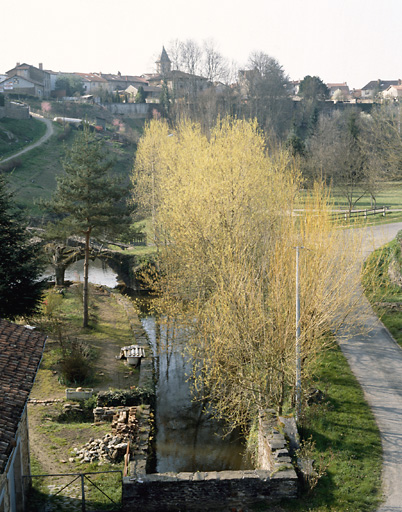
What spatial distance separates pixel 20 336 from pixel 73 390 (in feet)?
18.9

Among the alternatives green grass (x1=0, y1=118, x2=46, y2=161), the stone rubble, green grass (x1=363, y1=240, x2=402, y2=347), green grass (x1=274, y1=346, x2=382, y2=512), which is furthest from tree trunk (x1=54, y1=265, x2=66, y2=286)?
green grass (x1=0, y1=118, x2=46, y2=161)

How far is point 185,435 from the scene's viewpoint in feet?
54.1

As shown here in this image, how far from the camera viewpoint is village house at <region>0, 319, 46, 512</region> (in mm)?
8758

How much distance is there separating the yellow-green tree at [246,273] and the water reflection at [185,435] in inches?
28.8

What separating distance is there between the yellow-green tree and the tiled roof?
470cm

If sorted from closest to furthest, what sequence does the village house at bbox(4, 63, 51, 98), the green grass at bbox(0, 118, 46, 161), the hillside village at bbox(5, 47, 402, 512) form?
1. the hillside village at bbox(5, 47, 402, 512)
2. the green grass at bbox(0, 118, 46, 161)
3. the village house at bbox(4, 63, 51, 98)

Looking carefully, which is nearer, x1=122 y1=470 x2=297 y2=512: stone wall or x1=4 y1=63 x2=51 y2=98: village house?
x1=122 y1=470 x2=297 y2=512: stone wall

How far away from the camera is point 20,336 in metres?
12.0

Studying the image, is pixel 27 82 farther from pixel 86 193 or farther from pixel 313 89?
pixel 86 193

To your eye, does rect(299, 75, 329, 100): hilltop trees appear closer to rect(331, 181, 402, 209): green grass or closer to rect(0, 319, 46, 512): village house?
rect(331, 181, 402, 209): green grass

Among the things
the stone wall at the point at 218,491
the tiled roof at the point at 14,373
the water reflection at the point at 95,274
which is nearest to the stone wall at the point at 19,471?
the tiled roof at the point at 14,373

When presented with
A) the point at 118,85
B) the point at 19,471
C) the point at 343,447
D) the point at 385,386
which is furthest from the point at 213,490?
the point at 118,85

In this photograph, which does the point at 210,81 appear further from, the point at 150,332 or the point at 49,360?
the point at 49,360

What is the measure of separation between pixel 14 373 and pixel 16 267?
29.8 feet
